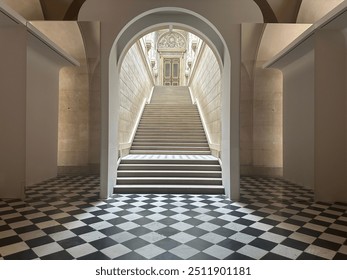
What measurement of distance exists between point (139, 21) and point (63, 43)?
13.6ft

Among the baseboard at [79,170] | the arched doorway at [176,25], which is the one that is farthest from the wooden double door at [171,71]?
the arched doorway at [176,25]

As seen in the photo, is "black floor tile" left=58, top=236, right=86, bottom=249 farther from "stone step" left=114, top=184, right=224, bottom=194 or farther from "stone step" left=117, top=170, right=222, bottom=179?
"stone step" left=117, top=170, right=222, bottom=179

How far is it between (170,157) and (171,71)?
64.4 ft

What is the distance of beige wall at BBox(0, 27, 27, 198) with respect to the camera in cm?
529

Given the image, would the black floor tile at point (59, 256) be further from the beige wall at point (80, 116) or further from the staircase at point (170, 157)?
the beige wall at point (80, 116)

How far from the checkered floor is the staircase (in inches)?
22.1

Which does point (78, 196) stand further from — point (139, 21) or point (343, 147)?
point (343, 147)

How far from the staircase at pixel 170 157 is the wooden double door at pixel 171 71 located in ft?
31.8

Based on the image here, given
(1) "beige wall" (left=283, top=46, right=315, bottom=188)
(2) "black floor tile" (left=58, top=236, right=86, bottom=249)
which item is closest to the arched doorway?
(1) "beige wall" (left=283, top=46, right=315, bottom=188)

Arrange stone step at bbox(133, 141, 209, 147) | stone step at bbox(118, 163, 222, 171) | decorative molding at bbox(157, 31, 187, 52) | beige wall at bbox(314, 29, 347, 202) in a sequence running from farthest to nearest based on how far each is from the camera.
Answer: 1. decorative molding at bbox(157, 31, 187, 52)
2. stone step at bbox(133, 141, 209, 147)
3. stone step at bbox(118, 163, 222, 171)
4. beige wall at bbox(314, 29, 347, 202)

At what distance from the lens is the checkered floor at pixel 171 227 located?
296 centimetres

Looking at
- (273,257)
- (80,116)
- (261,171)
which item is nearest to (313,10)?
(261,171)

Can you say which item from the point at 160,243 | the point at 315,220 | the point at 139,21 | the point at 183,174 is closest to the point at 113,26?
the point at 139,21
